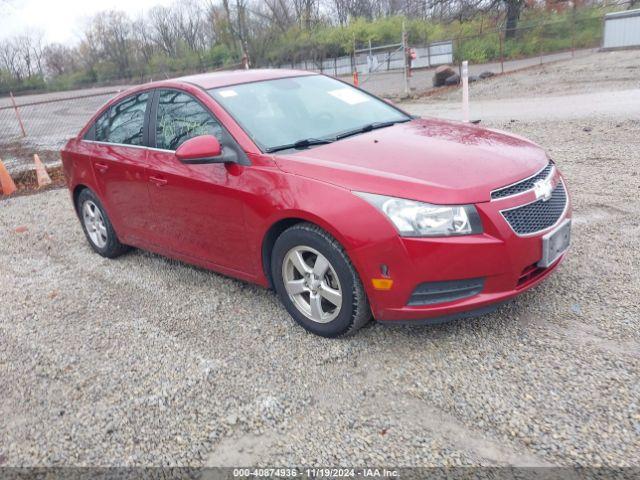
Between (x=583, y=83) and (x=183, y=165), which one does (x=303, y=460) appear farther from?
(x=583, y=83)

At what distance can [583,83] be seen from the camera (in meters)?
17.1

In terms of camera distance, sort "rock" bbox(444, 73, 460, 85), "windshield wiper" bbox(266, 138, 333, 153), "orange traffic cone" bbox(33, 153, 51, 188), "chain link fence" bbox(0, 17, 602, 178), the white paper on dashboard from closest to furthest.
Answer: "windshield wiper" bbox(266, 138, 333, 153)
the white paper on dashboard
"orange traffic cone" bbox(33, 153, 51, 188)
"rock" bbox(444, 73, 460, 85)
"chain link fence" bbox(0, 17, 602, 178)

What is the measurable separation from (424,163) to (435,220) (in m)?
0.47

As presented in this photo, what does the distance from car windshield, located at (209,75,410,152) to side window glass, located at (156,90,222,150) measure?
0.54ft

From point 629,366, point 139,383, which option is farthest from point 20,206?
point 629,366

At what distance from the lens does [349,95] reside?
4.80 meters

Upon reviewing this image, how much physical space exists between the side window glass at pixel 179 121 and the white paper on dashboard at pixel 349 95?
108 cm

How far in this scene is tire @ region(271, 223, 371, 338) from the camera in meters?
3.40

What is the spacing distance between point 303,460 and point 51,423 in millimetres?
1476

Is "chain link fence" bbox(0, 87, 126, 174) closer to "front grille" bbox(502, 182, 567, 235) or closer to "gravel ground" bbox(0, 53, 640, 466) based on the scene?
"gravel ground" bbox(0, 53, 640, 466)

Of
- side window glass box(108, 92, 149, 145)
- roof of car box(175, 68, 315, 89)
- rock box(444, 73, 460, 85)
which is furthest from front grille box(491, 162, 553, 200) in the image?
rock box(444, 73, 460, 85)

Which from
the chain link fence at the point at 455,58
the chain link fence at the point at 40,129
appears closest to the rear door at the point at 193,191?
the chain link fence at the point at 40,129

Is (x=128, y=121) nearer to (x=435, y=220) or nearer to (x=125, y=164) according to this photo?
(x=125, y=164)

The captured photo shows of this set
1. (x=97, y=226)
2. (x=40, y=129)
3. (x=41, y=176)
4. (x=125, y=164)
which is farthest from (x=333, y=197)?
(x=40, y=129)
